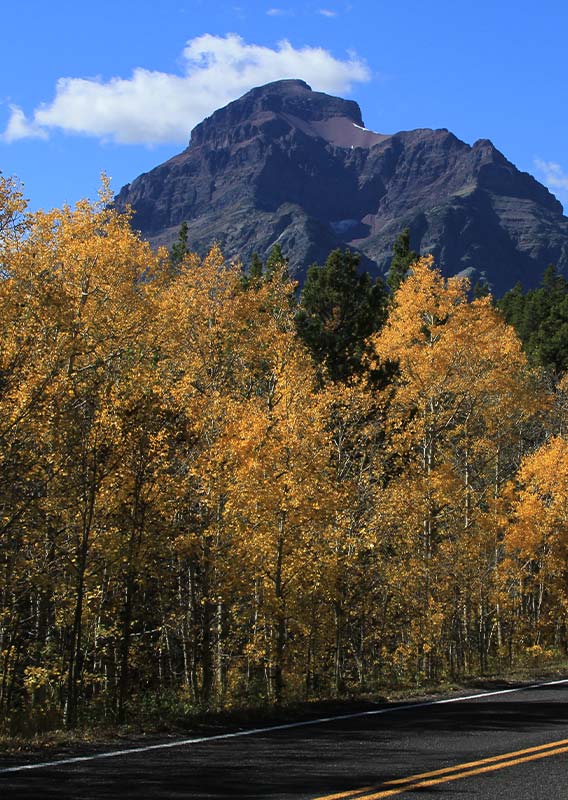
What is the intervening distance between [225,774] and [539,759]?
11.1 feet

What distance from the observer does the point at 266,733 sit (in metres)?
9.73

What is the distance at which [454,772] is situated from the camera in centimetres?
794

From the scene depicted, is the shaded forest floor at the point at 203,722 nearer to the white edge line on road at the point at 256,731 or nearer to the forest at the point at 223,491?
the white edge line on road at the point at 256,731

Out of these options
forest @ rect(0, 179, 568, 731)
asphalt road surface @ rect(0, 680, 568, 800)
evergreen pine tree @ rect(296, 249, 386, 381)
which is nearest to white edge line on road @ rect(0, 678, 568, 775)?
asphalt road surface @ rect(0, 680, 568, 800)

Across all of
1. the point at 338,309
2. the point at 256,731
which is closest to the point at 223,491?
the point at 256,731

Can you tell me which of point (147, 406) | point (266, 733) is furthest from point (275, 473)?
point (266, 733)

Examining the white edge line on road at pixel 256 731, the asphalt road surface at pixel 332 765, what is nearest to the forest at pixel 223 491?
the white edge line on road at pixel 256 731

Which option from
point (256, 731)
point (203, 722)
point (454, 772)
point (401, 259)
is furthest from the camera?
point (401, 259)

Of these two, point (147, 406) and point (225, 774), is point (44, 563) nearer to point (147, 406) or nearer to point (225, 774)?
point (147, 406)

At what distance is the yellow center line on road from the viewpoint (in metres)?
7.04

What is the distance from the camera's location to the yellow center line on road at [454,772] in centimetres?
704

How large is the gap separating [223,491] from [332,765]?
873cm

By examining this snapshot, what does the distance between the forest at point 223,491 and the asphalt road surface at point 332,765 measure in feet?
8.43

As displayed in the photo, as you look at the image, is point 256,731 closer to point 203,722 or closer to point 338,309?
point 203,722
